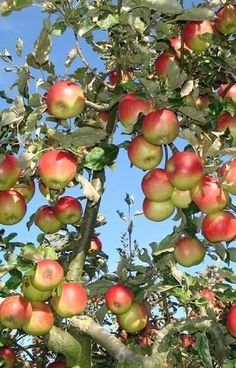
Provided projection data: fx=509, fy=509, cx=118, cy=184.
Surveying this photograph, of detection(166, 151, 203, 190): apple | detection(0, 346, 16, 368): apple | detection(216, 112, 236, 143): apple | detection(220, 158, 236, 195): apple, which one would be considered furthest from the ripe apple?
detection(0, 346, 16, 368): apple

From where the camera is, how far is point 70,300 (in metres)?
3.19

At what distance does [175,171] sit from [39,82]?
1135 mm

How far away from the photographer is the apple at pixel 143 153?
3100 millimetres

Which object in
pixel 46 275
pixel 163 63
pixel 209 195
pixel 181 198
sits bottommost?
pixel 46 275

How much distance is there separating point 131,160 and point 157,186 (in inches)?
9.4

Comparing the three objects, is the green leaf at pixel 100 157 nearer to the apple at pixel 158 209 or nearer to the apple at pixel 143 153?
the apple at pixel 143 153

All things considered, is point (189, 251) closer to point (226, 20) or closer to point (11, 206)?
point (11, 206)

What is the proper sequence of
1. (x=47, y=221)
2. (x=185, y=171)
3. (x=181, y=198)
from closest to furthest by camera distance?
(x=185, y=171) < (x=181, y=198) < (x=47, y=221)

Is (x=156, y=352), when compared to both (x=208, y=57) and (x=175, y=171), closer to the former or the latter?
(x=175, y=171)

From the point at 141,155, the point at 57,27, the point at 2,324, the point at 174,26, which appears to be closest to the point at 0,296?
the point at 2,324

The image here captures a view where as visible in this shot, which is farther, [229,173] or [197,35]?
[197,35]

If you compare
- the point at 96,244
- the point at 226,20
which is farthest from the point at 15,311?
the point at 226,20

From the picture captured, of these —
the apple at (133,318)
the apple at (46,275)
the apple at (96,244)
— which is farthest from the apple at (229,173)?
the apple at (96,244)

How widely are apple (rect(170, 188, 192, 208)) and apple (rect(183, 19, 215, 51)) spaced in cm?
96
